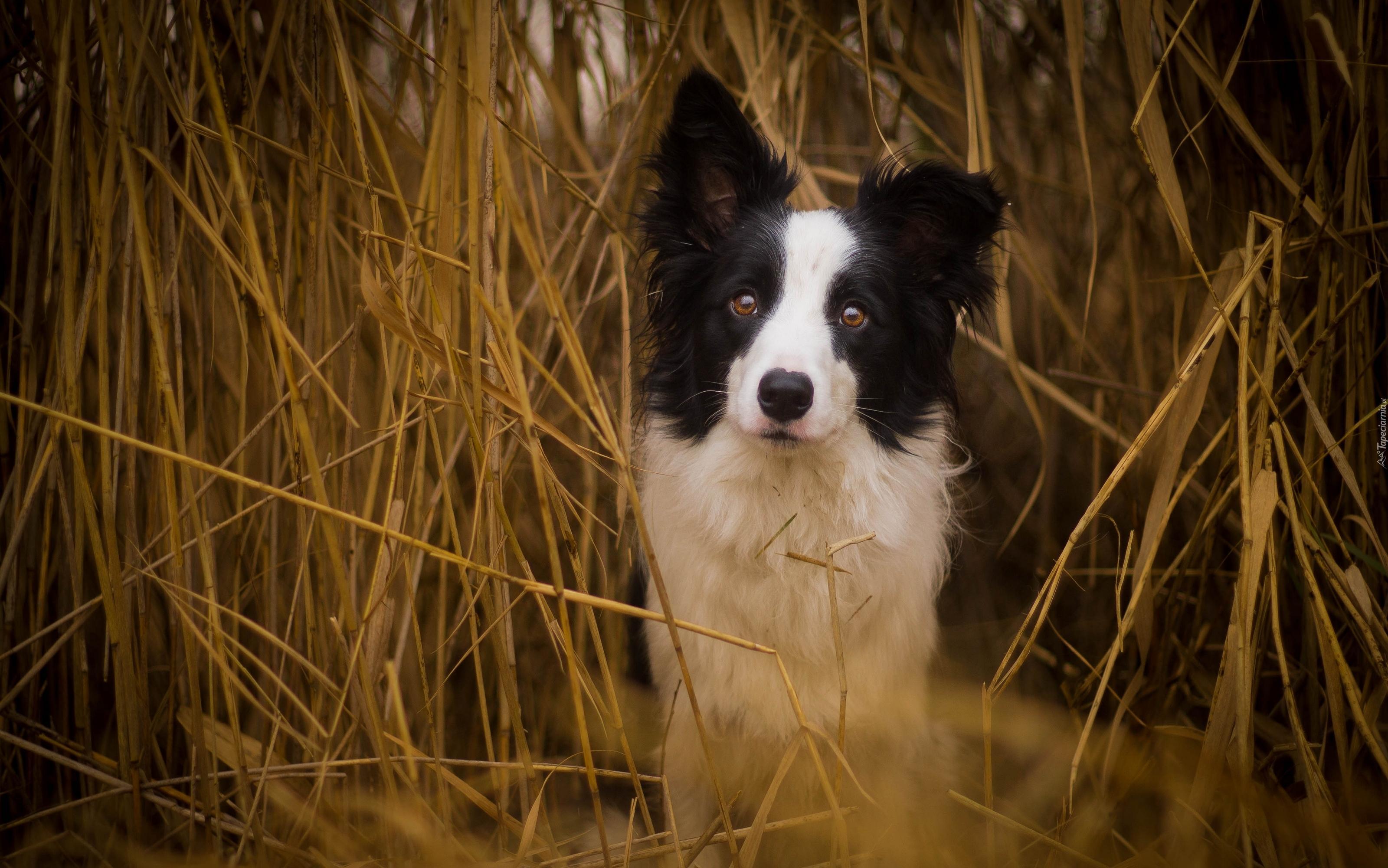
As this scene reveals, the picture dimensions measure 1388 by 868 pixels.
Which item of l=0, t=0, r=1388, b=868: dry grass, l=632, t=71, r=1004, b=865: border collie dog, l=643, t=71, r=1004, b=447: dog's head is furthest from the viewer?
l=632, t=71, r=1004, b=865: border collie dog

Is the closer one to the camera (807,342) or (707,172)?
(807,342)

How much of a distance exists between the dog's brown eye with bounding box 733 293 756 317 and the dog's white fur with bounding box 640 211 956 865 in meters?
0.06

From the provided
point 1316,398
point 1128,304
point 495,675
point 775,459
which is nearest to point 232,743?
point 495,675

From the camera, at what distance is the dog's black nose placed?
71.1 inches

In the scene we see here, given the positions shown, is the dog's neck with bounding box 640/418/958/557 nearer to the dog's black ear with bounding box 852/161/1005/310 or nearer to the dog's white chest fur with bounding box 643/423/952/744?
the dog's white chest fur with bounding box 643/423/952/744

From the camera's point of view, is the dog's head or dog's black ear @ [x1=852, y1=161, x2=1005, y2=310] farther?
dog's black ear @ [x1=852, y1=161, x2=1005, y2=310]

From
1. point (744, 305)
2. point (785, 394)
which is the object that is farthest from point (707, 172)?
point (785, 394)

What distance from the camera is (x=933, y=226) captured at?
2.23 m

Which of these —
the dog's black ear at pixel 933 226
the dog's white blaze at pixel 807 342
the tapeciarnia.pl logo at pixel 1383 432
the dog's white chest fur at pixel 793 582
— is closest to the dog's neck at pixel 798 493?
the dog's white chest fur at pixel 793 582

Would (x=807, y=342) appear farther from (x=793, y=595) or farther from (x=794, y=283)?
(x=793, y=595)

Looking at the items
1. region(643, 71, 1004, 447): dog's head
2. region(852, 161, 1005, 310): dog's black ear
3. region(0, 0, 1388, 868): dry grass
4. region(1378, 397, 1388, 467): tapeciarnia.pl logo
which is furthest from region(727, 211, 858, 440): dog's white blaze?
region(1378, 397, 1388, 467): tapeciarnia.pl logo

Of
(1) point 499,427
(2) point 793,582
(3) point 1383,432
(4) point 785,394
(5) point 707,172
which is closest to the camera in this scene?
(1) point 499,427

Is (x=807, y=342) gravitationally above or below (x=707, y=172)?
below

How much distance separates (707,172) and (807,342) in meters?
0.61
